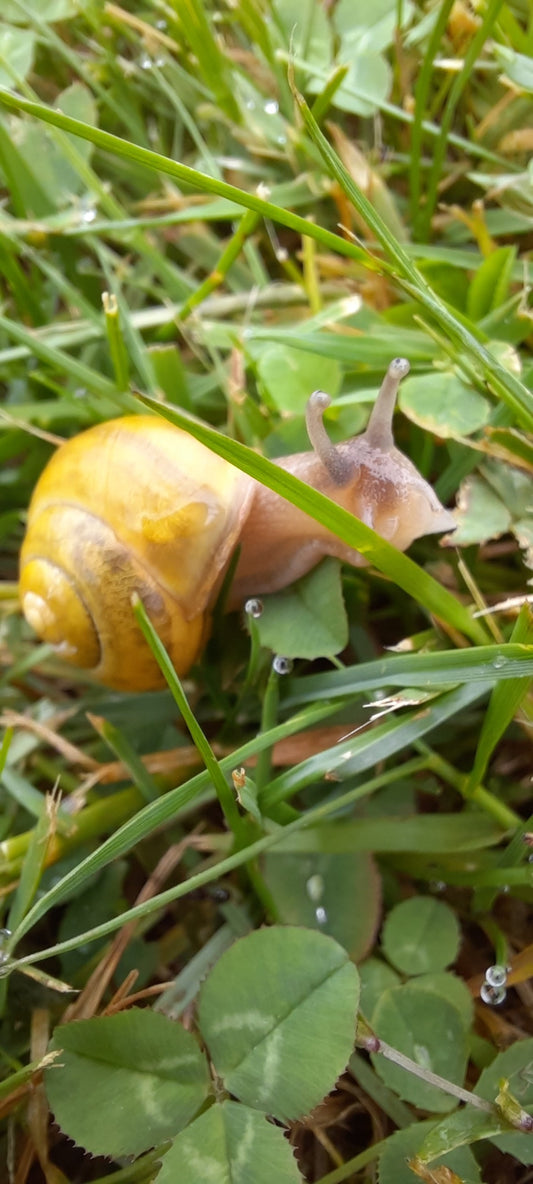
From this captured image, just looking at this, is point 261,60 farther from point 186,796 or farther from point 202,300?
point 186,796

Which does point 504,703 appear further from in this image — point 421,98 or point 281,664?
point 421,98

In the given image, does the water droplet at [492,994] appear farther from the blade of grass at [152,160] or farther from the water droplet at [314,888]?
the blade of grass at [152,160]

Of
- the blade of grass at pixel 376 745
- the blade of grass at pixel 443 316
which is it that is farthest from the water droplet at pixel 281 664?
the blade of grass at pixel 443 316

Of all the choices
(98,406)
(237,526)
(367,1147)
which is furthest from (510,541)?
(367,1147)

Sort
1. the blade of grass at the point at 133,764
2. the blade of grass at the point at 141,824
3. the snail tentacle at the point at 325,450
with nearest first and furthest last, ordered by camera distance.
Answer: the blade of grass at the point at 141,824 → the snail tentacle at the point at 325,450 → the blade of grass at the point at 133,764

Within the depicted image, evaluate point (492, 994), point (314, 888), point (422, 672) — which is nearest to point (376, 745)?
point (422, 672)
